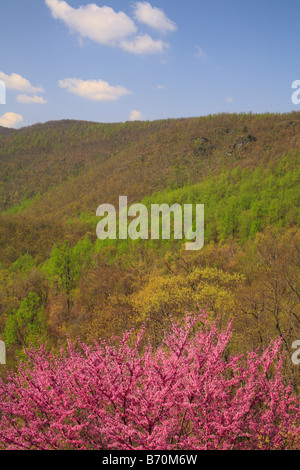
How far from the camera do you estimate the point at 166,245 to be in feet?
172

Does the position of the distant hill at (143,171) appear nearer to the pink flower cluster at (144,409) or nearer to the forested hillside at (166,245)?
the forested hillside at (166,245)

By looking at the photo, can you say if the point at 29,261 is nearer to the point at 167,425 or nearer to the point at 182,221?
the point at 182,221

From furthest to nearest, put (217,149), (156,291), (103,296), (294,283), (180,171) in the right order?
(217,149) → (180,171) → (103,296) → (156,291) → (294,283)

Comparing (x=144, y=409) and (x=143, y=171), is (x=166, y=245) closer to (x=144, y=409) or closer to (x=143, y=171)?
(x=144, y=409)

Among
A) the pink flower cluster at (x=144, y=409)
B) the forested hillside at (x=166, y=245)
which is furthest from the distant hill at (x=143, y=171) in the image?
the pink flower cluster at (x=144, y=409)

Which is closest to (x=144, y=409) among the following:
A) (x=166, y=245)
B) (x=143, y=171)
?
(x=166, y=245)

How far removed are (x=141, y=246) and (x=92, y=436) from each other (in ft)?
147

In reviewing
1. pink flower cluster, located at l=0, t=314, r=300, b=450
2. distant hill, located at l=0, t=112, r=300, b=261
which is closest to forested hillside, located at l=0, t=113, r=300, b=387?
distant hill, located at l=0, t=112, r=300, b=261

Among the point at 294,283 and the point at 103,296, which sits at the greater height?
the point at 294,283

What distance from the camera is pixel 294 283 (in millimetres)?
20734

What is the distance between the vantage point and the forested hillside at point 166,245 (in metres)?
21.2

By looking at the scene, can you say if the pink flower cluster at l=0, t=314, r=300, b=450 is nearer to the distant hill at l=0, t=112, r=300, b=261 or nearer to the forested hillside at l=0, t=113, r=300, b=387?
the forested hillside at l=0, t=113, r=300, b=387
